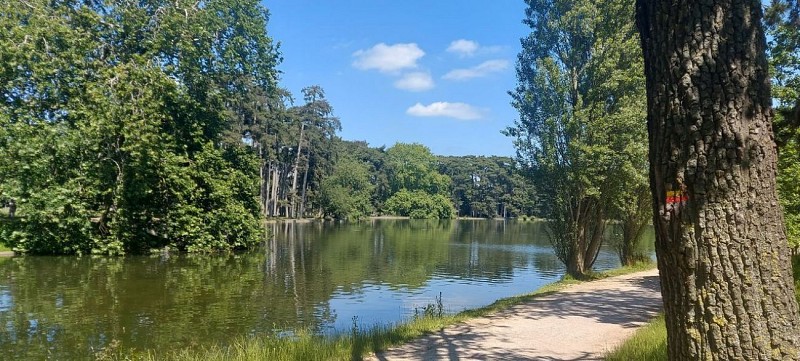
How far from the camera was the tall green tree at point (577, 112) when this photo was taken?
50.2ft

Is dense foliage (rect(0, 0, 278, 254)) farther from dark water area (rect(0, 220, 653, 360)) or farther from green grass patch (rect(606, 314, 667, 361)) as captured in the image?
green grass patch (rect(606, 314, 667, 361))

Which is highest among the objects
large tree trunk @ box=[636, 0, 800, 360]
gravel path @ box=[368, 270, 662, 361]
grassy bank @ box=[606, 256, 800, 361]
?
large tree trunk @ box=[636, 0, 800, 360]

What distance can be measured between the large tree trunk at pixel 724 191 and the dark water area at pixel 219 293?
855 centimetres

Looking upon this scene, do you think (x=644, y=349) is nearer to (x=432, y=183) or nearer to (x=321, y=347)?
(x=321, y=347)

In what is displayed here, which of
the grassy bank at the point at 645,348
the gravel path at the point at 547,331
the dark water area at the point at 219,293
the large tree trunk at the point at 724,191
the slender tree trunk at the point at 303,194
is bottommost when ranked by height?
the dark water area at the point at 219,293

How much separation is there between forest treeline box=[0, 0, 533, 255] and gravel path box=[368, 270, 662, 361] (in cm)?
846

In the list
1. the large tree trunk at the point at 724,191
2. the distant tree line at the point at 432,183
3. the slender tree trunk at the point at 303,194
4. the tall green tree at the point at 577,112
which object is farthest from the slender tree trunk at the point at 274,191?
the large tree trunk at the point at 724,191

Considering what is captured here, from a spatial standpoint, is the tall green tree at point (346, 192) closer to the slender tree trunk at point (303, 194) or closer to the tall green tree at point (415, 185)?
the slender tree trunk at point (303, 194)

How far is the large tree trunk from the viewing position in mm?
2471

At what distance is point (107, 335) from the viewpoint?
32.5ft

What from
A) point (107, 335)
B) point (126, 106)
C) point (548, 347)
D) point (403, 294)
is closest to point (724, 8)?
point (548, 347)

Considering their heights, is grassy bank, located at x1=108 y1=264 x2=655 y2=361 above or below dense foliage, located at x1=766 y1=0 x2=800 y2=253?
below

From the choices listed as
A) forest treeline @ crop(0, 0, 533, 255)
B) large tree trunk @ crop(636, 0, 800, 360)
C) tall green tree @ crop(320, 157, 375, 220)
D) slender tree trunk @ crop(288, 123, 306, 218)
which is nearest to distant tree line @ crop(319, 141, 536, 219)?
tall green tree @ crop(320, 157, 375, 220)

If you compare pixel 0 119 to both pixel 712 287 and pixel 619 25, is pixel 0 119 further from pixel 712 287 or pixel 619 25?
pixel 712 287
